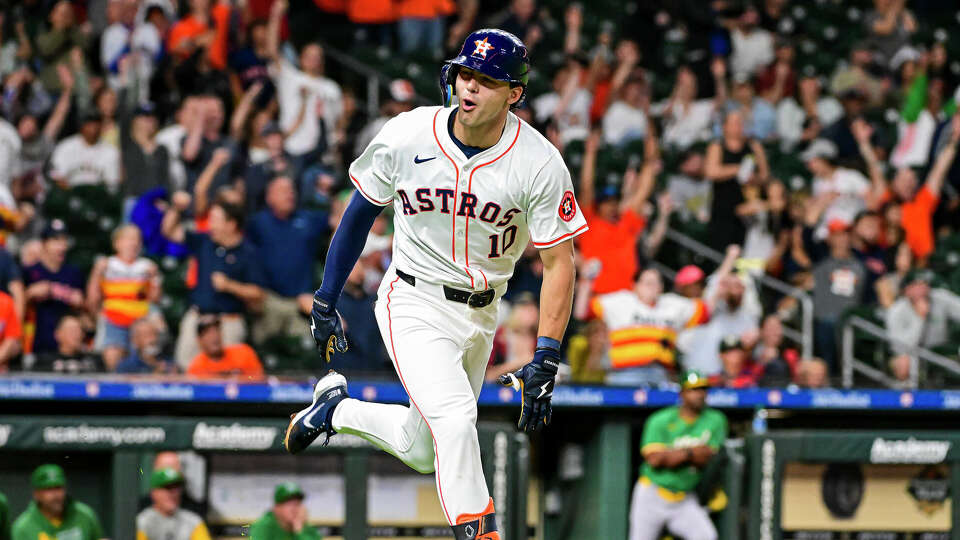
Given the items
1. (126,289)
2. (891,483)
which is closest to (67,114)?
(126,289)

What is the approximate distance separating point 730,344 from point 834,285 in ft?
5.32

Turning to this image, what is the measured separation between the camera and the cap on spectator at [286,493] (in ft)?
27.6

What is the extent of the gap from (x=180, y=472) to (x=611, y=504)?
101 inches

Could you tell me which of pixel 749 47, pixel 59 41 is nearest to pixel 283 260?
pixel 59 41

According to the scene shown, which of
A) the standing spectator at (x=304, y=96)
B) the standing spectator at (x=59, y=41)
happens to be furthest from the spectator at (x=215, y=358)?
the standing spectator at (x=59, y=41)

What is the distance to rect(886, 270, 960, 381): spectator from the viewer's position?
35.4 feet

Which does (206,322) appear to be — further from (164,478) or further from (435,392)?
(435,392)

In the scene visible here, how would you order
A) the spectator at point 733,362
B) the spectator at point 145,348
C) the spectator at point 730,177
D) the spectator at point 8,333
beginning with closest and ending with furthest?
the spectator at point 8,333 < the spectator at point 145,348 < the spectator at point 733,362 < the spectator at point 730,177

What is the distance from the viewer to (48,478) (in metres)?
8.16

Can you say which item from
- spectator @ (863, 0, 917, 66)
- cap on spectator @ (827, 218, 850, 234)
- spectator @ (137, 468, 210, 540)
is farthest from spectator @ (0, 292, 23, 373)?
spectator @ (863, 0, 917, 66)

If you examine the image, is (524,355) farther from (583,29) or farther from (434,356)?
(583,29)

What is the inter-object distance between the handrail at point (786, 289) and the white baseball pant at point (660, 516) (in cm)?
205

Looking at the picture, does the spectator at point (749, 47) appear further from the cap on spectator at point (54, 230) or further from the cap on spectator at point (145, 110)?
the cap on spectator at point (54, 230)

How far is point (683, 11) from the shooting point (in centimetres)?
1420
